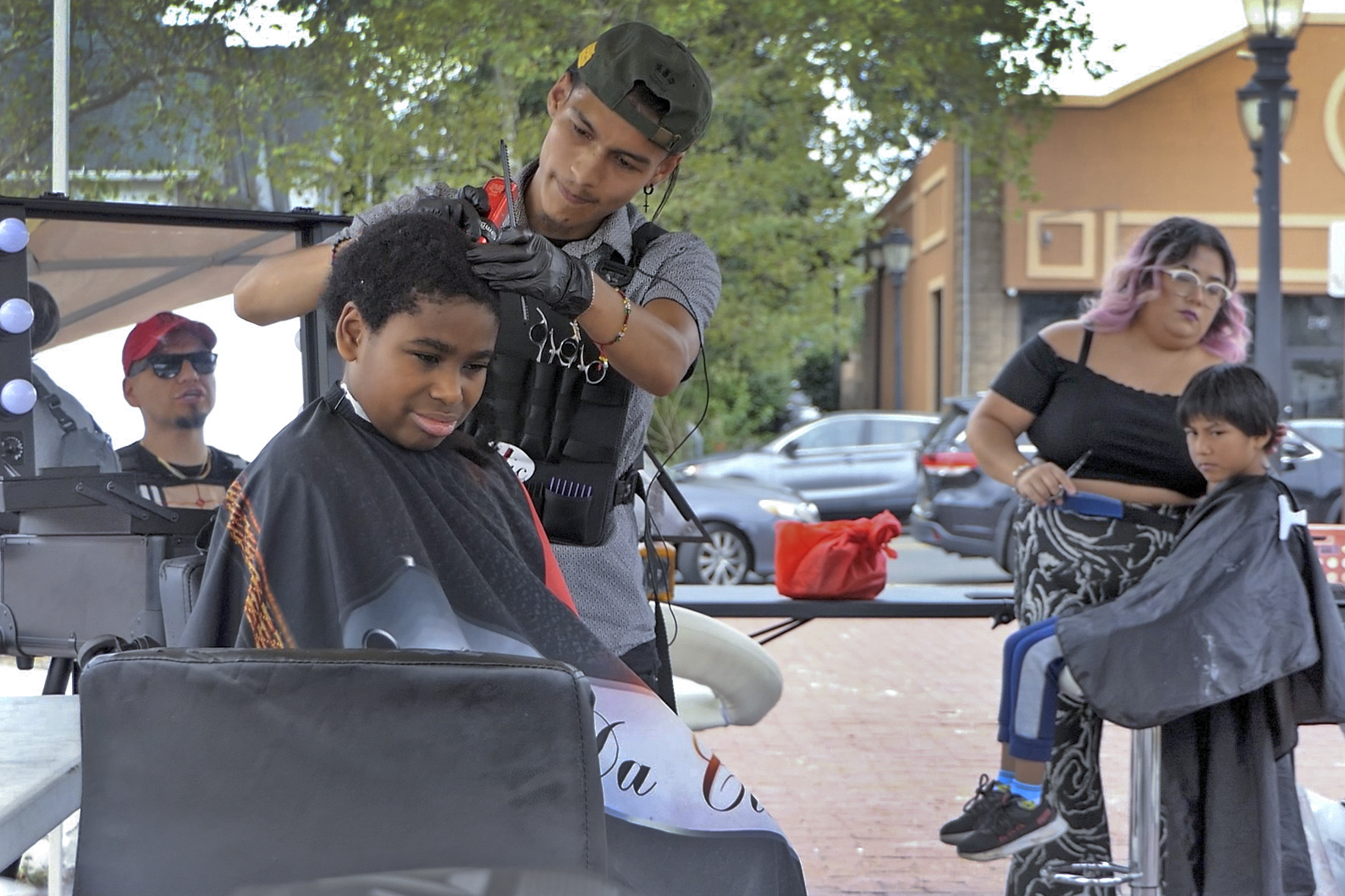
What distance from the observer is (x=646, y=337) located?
1.73 m

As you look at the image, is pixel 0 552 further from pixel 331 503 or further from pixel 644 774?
pixel 644 774

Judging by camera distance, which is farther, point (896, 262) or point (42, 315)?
point (896, 262)

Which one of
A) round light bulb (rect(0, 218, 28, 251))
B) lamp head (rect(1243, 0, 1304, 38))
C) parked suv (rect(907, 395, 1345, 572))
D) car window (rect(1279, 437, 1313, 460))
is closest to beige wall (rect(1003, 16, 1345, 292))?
parked suv (rect(907, 395, 1345, 572))

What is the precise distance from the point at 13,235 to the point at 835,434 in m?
11.5

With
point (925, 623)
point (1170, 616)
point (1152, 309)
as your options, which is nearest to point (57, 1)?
point (1152, 309)

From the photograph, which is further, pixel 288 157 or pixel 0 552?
pixel 288 157

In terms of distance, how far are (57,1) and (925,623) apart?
22.5 feet

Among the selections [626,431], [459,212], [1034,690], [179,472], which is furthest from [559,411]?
[1034,690]

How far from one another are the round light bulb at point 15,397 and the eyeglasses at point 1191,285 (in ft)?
6.77

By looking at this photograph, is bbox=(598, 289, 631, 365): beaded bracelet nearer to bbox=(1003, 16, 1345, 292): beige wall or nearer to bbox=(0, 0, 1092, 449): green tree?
bbox=(0, 0, 1092, 449): green tree

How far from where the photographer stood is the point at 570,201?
182 cm

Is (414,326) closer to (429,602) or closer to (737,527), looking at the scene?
(429,602)

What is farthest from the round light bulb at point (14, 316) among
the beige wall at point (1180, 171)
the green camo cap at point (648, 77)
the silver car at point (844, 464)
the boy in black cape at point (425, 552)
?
the beige wall at point (1180, 171)

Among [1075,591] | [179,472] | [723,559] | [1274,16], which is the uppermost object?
[1274,16]
